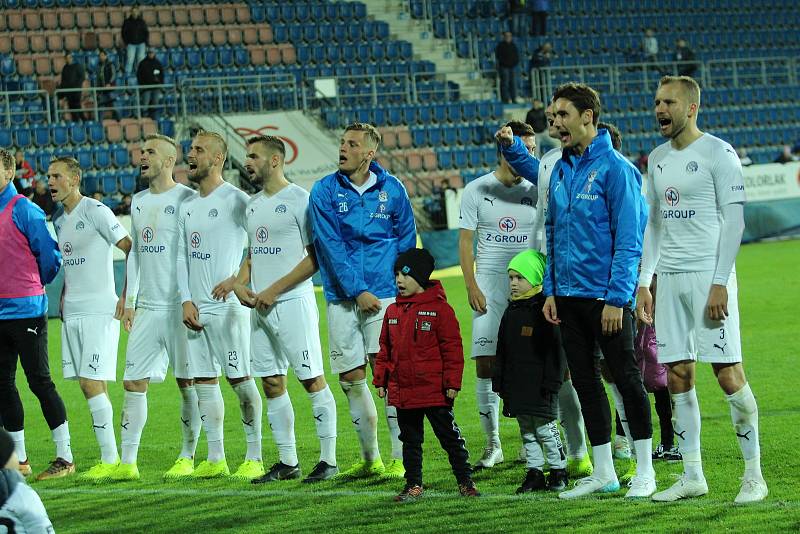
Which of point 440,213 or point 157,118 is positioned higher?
point 157,118

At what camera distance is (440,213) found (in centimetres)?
2373

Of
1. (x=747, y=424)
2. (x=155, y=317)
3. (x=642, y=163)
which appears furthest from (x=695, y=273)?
(x=642, y=163)

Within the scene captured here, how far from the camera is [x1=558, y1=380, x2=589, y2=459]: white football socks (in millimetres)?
7418

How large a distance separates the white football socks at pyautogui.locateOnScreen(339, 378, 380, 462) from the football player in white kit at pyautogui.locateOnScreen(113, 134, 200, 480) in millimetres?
1141

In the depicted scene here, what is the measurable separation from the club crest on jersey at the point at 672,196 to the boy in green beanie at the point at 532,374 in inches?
37.0

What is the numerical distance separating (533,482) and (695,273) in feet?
5.00

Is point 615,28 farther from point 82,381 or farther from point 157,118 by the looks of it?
point 82,381

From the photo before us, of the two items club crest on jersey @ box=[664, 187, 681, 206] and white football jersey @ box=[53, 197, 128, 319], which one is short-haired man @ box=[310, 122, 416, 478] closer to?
white football jersey @ box=[53, 197, 128, 319]

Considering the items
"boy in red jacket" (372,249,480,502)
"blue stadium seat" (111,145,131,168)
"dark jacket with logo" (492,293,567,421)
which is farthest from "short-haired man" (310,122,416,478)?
"blue stadium seat" (111,145,131,168)

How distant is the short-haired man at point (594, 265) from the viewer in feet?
21.3

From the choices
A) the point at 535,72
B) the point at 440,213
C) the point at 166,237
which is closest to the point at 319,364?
the point at 166,237

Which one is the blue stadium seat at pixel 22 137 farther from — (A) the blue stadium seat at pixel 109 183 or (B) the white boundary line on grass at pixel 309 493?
(B) the white boundary line on grass at pixel 309 493

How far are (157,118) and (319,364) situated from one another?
16.9m

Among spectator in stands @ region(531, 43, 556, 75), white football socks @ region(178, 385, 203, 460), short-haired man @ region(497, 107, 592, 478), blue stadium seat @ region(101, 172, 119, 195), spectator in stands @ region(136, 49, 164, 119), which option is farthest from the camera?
spectator in stands @ region(531, 43, 556, 75)
